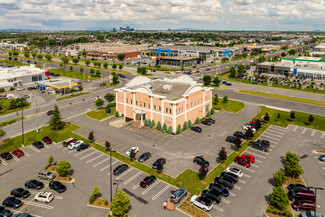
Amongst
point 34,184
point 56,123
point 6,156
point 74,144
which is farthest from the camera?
point 56,123

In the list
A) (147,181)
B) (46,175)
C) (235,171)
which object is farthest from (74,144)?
(235,171)

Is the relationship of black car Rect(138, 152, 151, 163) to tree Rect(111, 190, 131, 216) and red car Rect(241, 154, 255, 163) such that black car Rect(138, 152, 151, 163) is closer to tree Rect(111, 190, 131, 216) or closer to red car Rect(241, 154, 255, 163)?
tree Rect(111, 190, 131, 216)

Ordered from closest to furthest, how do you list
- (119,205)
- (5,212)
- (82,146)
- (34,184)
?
(119,205), (5,212), (34,184), (82,146)

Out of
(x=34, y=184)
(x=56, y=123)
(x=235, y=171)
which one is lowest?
(x=34, y=184)

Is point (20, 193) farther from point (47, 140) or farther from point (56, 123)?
point (56, 123)

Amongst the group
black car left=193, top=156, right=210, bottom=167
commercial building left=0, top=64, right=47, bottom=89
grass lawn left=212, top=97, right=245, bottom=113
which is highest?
commercial building left=0, top=64, right=47, bottom=89

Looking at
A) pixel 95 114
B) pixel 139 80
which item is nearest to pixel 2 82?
pixel 95 114

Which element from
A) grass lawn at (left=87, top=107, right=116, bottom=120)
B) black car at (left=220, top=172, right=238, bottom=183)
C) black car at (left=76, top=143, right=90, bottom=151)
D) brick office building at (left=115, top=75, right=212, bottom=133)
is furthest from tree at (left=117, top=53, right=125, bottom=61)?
black car at (left=220, top=172, right=238, bottom=183)
